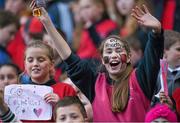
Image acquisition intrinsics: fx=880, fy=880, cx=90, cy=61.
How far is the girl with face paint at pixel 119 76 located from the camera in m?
7.89

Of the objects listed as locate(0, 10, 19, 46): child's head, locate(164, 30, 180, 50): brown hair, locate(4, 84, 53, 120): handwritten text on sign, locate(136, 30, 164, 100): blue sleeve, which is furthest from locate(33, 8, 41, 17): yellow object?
locate(0, 10, 19, 46): child's head

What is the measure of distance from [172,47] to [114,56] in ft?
3.25

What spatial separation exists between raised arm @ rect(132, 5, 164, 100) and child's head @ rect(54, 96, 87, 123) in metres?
0.61

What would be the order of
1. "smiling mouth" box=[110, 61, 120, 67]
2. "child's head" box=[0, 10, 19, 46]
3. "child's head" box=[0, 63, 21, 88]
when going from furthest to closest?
"child's head" box=[0, 10, 19, 46]
"child's head" box=[0, 63, 21, 88]
"smiling mouth" box=[110, 61, 120, 67]

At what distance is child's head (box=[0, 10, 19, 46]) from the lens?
11023mm

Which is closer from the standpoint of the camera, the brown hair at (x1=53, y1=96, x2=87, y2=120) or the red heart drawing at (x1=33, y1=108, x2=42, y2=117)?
the brown hair at (x1=53, y1=96, x2=87, y2=120)

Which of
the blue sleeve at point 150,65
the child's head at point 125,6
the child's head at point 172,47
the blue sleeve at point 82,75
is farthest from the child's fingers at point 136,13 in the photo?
the child's head at point 125,6

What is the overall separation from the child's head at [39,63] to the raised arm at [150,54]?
39.3 inches

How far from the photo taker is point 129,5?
38.1 feet

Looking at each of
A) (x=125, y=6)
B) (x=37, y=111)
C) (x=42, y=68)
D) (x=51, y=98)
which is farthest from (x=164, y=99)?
(x=125, y=6)

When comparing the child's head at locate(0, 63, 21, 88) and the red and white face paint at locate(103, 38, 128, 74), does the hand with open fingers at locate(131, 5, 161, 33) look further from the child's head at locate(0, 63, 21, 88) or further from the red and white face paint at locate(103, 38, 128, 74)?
the child's head at locate(0, 63, 21, 88)

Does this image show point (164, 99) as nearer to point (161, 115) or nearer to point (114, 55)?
point (161, 115)

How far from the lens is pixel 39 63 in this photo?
8539mm

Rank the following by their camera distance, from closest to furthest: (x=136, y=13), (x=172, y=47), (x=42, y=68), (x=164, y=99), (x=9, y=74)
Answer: (x=164, y=99) → (x=136, y=13) → (x=42, y=68) → (x=172, y=47) → (x=9, y=74)
